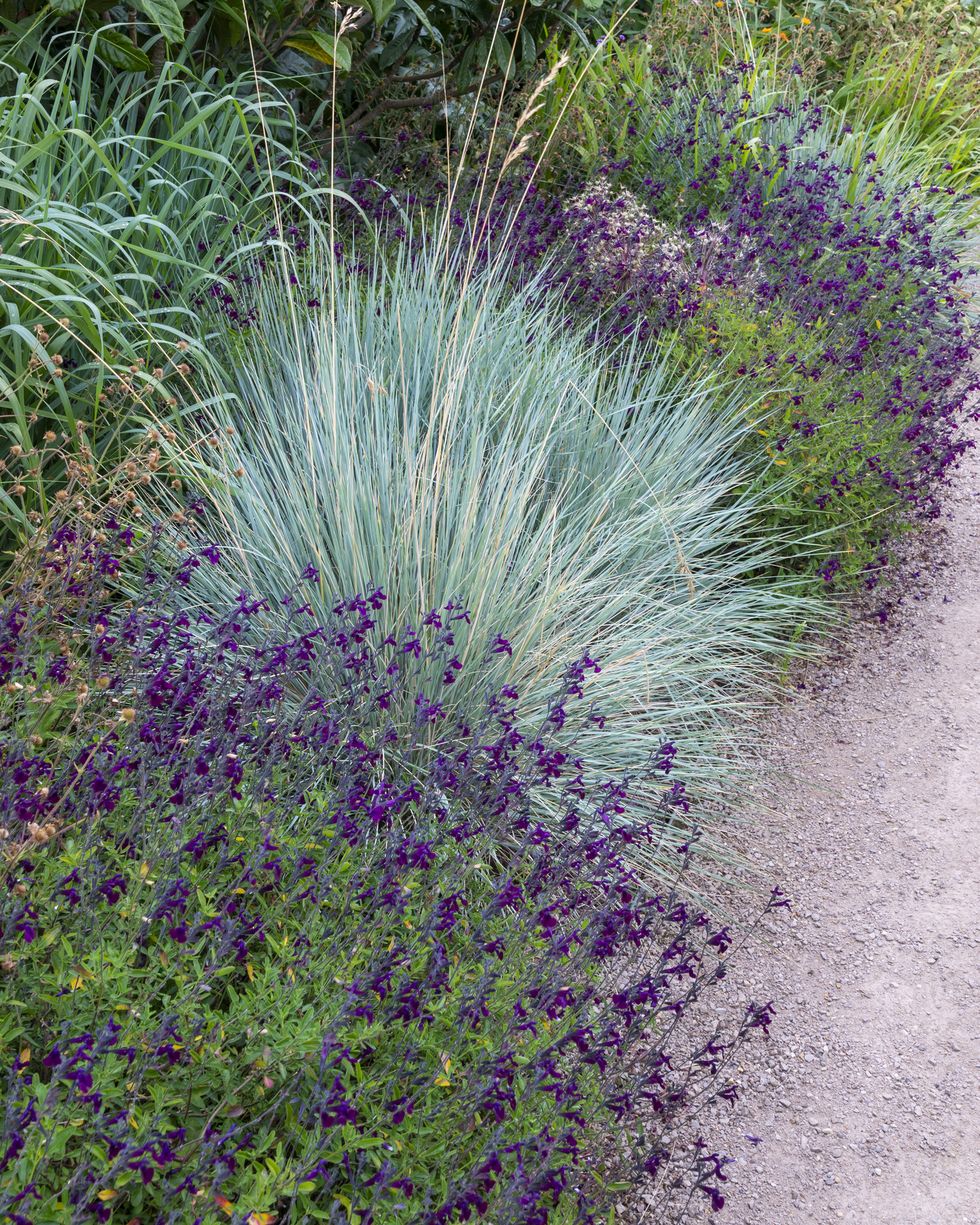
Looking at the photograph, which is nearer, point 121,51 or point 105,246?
point 105,246

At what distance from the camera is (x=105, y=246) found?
11.1ft

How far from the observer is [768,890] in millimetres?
3010

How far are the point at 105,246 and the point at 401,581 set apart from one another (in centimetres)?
148

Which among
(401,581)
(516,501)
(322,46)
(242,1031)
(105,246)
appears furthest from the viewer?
(322,46)

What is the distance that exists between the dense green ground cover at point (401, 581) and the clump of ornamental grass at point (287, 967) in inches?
0.5

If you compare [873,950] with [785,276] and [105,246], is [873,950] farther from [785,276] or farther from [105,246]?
[785,276]

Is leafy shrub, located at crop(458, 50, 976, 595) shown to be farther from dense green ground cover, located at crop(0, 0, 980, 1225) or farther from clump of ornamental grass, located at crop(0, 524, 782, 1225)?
clump of ornamental grass, located at crop(0, 524, 782, 1225)

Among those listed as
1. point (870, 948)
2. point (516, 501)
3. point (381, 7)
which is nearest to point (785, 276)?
point (381, 7)

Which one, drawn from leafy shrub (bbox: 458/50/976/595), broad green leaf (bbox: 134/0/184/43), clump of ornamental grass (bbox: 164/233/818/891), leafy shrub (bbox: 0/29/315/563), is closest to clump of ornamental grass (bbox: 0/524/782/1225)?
clump of ornamental grass (bbox: 164/233/818/891)

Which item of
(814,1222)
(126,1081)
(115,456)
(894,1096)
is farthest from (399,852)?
(115,456)

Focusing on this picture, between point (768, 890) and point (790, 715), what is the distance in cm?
78

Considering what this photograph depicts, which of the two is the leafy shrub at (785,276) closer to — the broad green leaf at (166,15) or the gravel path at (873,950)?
the gravel path at (873,950)

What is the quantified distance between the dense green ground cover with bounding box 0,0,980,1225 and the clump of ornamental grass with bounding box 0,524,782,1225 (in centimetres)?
1

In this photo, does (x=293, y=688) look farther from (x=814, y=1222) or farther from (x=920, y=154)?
(x=920, y=154)
